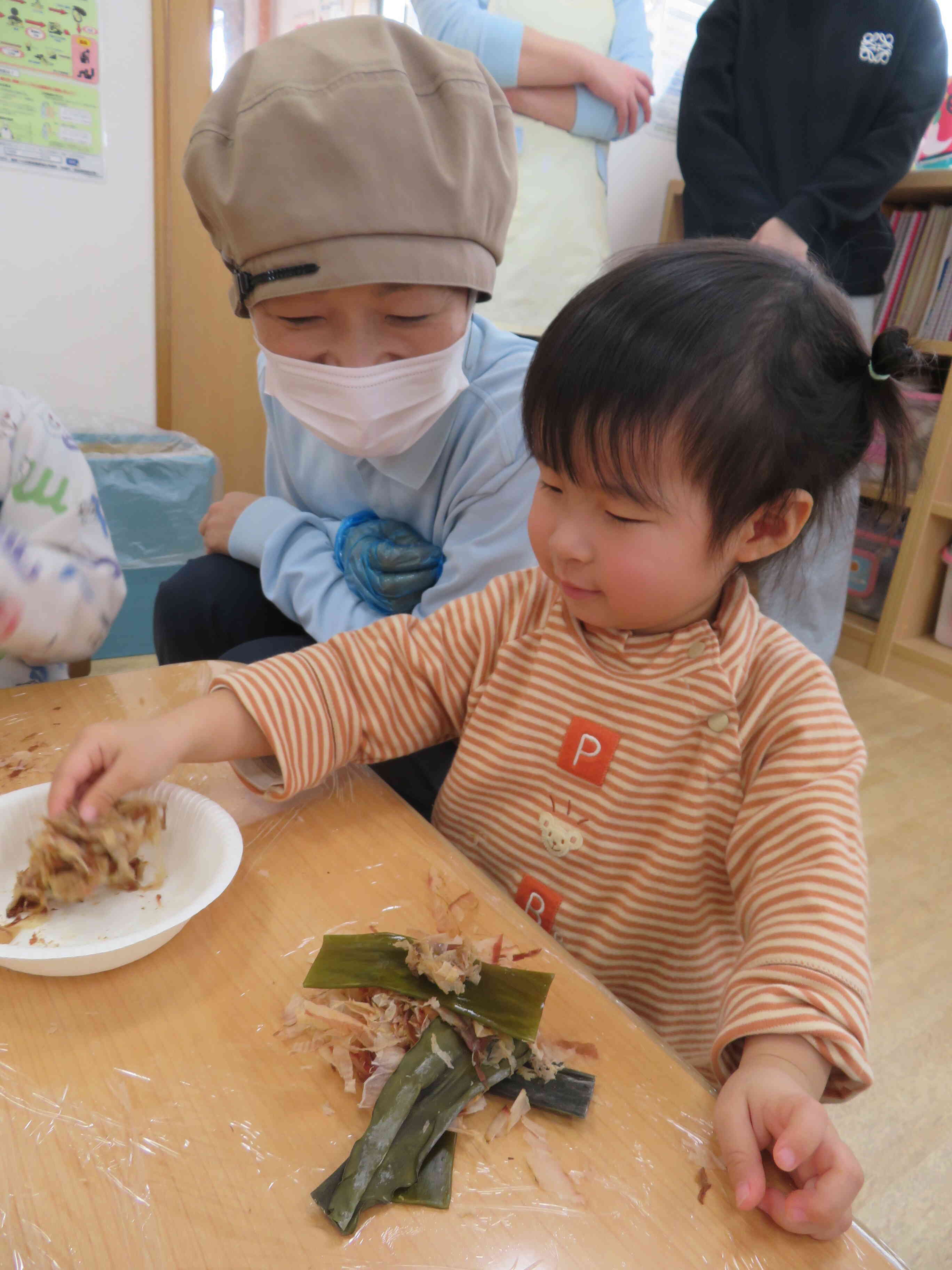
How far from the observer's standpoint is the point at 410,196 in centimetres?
84

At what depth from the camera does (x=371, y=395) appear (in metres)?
0.97

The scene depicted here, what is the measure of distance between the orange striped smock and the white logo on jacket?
6.15 ft

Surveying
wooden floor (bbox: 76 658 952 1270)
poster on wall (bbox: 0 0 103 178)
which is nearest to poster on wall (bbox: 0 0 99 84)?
poster on wall (bbox: 0 0 103 178)

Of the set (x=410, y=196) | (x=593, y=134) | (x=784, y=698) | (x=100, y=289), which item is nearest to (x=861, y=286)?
(x=593, y=134)

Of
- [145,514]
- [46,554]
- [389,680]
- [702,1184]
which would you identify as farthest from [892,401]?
[145,514]

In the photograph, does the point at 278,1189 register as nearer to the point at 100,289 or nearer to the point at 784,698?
the point at 784,698

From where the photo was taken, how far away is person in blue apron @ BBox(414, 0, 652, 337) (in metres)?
1.70

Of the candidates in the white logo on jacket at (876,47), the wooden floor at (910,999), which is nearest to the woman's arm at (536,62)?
the white logo on jacket at (876,47)

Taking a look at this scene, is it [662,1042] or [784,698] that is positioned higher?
[784,698]

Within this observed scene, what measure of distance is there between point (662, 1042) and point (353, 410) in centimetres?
73

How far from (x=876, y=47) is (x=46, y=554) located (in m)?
Answer: 2.10

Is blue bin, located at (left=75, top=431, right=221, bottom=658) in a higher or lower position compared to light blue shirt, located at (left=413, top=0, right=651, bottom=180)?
lower

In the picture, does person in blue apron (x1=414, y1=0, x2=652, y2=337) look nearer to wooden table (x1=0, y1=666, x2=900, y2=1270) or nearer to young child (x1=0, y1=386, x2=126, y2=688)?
young child (x1=0, y1=386, x2=126, y2=688)

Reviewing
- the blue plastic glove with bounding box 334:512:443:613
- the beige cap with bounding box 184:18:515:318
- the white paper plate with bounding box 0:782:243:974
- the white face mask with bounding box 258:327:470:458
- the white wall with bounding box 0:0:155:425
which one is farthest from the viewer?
the white wall with bounding box 0:0:155:425
